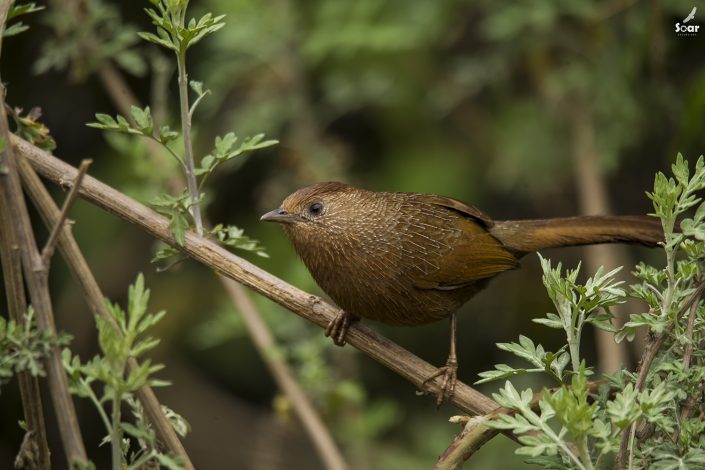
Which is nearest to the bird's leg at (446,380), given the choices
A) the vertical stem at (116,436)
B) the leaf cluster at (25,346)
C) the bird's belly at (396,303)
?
the bird's belly at (396,303)

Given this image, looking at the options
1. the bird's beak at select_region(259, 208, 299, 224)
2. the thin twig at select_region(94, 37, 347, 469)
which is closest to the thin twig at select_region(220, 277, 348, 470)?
the thin twig at select_region(94, 37, 347, 469)

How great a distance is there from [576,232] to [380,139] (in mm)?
2936

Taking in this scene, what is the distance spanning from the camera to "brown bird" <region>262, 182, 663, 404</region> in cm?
366

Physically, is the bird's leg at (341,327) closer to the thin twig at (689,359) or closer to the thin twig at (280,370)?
the thin twig at (280,370)

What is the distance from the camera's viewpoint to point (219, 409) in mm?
6051

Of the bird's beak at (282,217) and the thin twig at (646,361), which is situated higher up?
the bird's beak at (282,217)

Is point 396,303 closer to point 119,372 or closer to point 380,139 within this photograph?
point 119,372

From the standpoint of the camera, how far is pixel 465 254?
4.07m

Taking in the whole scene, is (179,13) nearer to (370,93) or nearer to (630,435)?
(630,435)

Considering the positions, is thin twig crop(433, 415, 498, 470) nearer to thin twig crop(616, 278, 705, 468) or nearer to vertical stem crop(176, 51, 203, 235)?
thin twig crop(616, 278, 705, 468)

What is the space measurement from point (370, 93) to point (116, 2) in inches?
81.5

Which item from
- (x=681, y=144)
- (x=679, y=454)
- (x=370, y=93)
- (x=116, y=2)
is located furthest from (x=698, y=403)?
(x=116, y=2)

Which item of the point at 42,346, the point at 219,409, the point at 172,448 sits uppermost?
the point at 42,346

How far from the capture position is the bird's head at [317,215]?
3826mm
